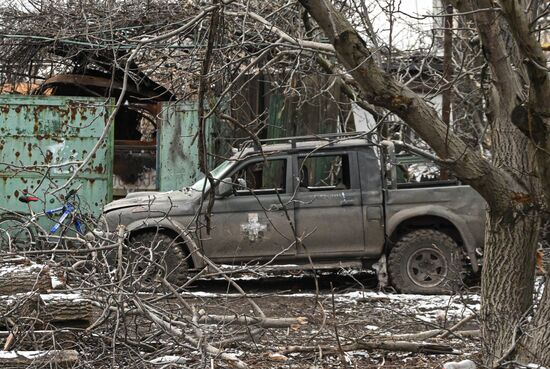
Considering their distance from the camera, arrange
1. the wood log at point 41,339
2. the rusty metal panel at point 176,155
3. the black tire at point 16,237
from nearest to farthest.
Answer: the wood log at point 41,339 < the black tire at point 16,237 < the rusty metal panel at point 176,155

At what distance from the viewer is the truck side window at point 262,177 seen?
10742 mm

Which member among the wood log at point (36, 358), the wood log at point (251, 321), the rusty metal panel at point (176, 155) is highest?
the rusty metal panel at point (176, 155)

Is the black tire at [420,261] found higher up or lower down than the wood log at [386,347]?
higher up

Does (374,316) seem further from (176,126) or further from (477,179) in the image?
(176,126)

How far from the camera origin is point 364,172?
420 inches

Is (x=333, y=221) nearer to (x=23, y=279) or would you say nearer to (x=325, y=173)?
(x=325, y=173)

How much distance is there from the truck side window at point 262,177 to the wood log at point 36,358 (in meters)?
4.63

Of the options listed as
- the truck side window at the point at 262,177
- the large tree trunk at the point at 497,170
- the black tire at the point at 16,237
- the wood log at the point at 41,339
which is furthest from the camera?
the truck side window at the point at 262,177

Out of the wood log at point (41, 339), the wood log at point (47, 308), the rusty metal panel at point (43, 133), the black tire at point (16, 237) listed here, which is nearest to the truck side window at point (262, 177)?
the black tire at point (16, 237)

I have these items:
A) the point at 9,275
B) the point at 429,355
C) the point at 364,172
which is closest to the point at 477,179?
the point at 429,355

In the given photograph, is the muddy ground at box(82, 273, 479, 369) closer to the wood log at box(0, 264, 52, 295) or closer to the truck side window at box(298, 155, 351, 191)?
the wood log at box(0, 264, 52, 295)

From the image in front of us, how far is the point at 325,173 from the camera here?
1290cm

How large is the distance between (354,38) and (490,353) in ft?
8.42

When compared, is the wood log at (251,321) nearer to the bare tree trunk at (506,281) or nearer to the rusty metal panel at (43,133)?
the bare tree trunk at (506,281)
